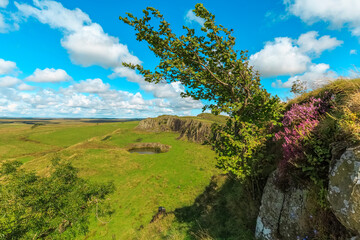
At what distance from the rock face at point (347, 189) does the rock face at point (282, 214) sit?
136 cm

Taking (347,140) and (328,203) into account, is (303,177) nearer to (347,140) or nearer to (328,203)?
(328,203)

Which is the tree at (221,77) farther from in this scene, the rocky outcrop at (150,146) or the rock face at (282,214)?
the rocky outcrop at (150,146)

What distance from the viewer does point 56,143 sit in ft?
421

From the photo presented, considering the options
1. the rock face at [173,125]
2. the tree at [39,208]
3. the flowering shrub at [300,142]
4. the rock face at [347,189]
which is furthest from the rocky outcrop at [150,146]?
the rock face at [347,189]

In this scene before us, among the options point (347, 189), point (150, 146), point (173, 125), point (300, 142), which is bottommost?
point (150, 146)

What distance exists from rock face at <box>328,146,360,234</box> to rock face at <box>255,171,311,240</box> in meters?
1.36

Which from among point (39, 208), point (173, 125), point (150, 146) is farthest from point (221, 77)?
point (173, 125)

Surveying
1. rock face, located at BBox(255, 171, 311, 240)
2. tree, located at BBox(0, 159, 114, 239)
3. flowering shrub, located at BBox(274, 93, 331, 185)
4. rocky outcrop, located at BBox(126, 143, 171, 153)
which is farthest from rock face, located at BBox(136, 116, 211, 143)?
rock face, located at BBox(255, 171, 311, 240)

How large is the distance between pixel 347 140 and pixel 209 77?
223 inches

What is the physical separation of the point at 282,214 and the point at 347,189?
122 inches

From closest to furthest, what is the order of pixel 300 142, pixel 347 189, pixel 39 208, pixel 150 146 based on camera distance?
pixel 347 189, pixel 300 142, pixel 39 208, pixel 150 146

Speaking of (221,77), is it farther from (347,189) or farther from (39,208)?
(39,208)

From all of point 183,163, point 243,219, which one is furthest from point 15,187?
point 183,163

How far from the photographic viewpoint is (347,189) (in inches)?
175
